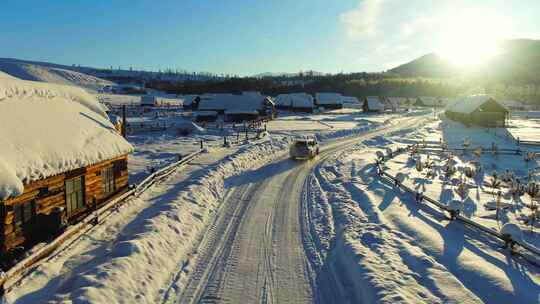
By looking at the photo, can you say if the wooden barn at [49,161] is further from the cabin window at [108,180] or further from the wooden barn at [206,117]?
the wooden barn at [206,117]

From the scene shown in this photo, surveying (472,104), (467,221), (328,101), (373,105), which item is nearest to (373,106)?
(373,105)

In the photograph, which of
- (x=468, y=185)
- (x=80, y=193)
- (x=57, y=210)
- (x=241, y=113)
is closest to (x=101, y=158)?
(x=80, y=193)

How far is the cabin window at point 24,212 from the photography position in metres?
10.4

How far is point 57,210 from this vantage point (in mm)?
10836

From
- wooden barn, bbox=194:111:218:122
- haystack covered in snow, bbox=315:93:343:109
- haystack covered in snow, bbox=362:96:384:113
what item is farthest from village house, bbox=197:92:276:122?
haystack covered in snow, bbox=315:93:343:109

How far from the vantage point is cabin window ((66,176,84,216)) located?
12.9m

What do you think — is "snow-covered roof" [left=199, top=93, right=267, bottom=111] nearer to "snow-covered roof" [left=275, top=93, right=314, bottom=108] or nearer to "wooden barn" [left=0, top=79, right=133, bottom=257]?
"snow-covered roof" [left=275, top=93, right=314, bottom=108]

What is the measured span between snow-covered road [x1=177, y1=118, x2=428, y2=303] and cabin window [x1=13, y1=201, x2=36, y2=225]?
5233mm

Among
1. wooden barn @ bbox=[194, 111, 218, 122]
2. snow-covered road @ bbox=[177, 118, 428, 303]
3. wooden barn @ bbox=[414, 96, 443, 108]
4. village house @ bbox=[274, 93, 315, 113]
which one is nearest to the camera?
snow-covered road @ bbox=[177, 118, 428, 303]

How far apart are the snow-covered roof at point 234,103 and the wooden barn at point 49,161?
1951 inches

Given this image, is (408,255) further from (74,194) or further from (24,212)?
(74,194)

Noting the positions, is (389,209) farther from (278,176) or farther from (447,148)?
(447,148)

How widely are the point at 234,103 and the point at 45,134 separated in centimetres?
5617

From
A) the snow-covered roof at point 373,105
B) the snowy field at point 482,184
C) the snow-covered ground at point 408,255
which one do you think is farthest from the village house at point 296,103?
the snow-covered ground at point 408,255
